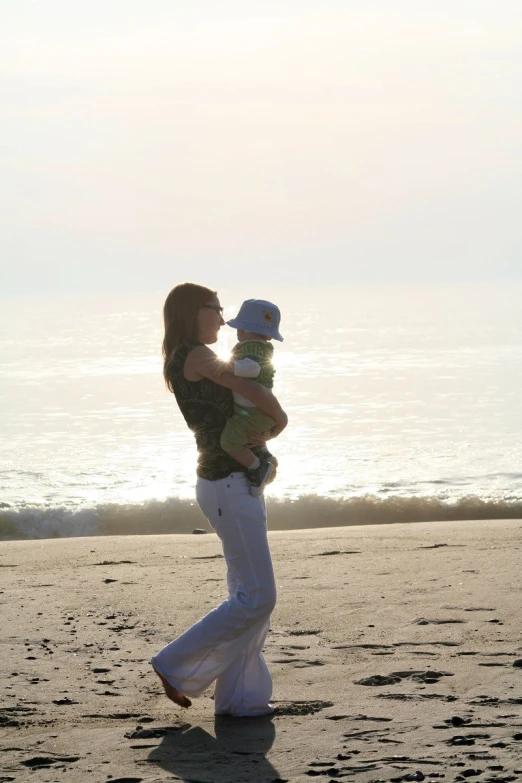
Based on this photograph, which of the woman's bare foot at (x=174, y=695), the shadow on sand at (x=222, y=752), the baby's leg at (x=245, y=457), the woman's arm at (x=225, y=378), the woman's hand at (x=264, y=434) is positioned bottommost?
the shadow on sand at (x=222, y=752)

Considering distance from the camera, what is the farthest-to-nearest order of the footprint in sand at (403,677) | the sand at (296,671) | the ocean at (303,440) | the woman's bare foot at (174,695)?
1. the ocean at (303,440)
2. the footprint in sand at (403,677)
3. the woman's bare foot at (174,695)
4. the sand at (296,671)

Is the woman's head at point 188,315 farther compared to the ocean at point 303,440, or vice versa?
the ocean at point 303,440

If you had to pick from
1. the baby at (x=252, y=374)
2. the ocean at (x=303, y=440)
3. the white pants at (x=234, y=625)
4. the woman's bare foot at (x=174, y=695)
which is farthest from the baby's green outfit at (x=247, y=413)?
the woman's bare foot at (x=174, y=695)

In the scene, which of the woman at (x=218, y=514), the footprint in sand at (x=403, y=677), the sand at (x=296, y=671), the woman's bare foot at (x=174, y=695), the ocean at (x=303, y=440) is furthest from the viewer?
the ocean at (x=303, y=440)

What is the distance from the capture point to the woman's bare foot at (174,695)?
5098 millimetres

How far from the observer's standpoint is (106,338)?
75875 mm

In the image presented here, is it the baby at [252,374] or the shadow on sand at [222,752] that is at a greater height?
the baby at [252,374]

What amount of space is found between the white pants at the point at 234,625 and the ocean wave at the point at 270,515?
33.2 feet

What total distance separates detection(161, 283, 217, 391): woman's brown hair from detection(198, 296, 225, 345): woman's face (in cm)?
2

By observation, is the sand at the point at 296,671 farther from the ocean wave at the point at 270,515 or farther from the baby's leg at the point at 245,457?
the ocean wave at the point at 270,515

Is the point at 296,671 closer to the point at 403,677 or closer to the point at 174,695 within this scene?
the point at 403,677

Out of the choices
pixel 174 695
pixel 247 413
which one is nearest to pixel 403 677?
pixel 174 695

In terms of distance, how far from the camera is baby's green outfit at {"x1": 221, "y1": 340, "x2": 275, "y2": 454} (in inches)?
190

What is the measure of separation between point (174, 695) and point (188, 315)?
1.83 metres
